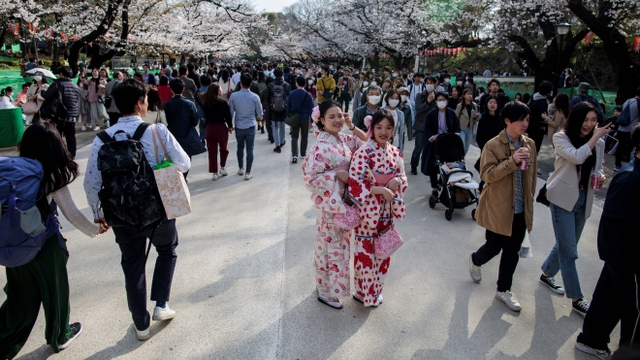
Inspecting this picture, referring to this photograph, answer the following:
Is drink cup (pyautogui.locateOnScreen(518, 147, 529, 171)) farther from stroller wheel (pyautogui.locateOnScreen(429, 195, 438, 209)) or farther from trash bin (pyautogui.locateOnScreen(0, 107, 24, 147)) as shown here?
trash bin (pyautogui.locateOnScreen(0, 107, 24, 147))

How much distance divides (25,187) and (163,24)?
24453mm

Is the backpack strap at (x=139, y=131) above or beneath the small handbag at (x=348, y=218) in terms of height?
above

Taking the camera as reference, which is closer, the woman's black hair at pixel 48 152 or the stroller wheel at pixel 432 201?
the woman's black hair at pixel 48 152

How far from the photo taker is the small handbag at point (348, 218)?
10.2 ft

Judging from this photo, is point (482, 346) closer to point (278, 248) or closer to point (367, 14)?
point (278, 248)

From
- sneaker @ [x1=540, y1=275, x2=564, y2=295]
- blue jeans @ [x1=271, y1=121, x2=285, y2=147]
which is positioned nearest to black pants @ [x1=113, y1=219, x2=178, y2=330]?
sneaker @ [x1=540, y1=275, x2=564, y2=295]

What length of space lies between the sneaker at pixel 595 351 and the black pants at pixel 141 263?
287cm

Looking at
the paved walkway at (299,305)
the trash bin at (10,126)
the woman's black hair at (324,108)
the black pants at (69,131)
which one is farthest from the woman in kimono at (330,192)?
the trash bin at (10,126)

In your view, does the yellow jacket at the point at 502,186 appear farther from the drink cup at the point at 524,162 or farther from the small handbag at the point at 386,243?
the small handbag at the point at 386,243

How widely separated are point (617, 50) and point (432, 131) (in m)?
12.0

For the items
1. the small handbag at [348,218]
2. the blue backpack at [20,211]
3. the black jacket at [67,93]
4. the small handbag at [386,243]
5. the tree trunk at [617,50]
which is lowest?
the small handbag at [386,243]

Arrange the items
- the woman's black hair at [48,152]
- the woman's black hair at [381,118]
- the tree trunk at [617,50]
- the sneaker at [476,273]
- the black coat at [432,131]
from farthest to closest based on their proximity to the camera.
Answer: the tree trunk at [617,50] → the black coat at [432,131] → the sneaker at [476,273] → the woman's black hair at [381,118] → the woman's black hair at [48,152]

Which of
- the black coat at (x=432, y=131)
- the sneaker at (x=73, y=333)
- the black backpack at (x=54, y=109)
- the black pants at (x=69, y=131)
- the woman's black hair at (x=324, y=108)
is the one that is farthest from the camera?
the black pants at (x=69, y=131)

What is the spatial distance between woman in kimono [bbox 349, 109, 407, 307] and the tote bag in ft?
3.85
